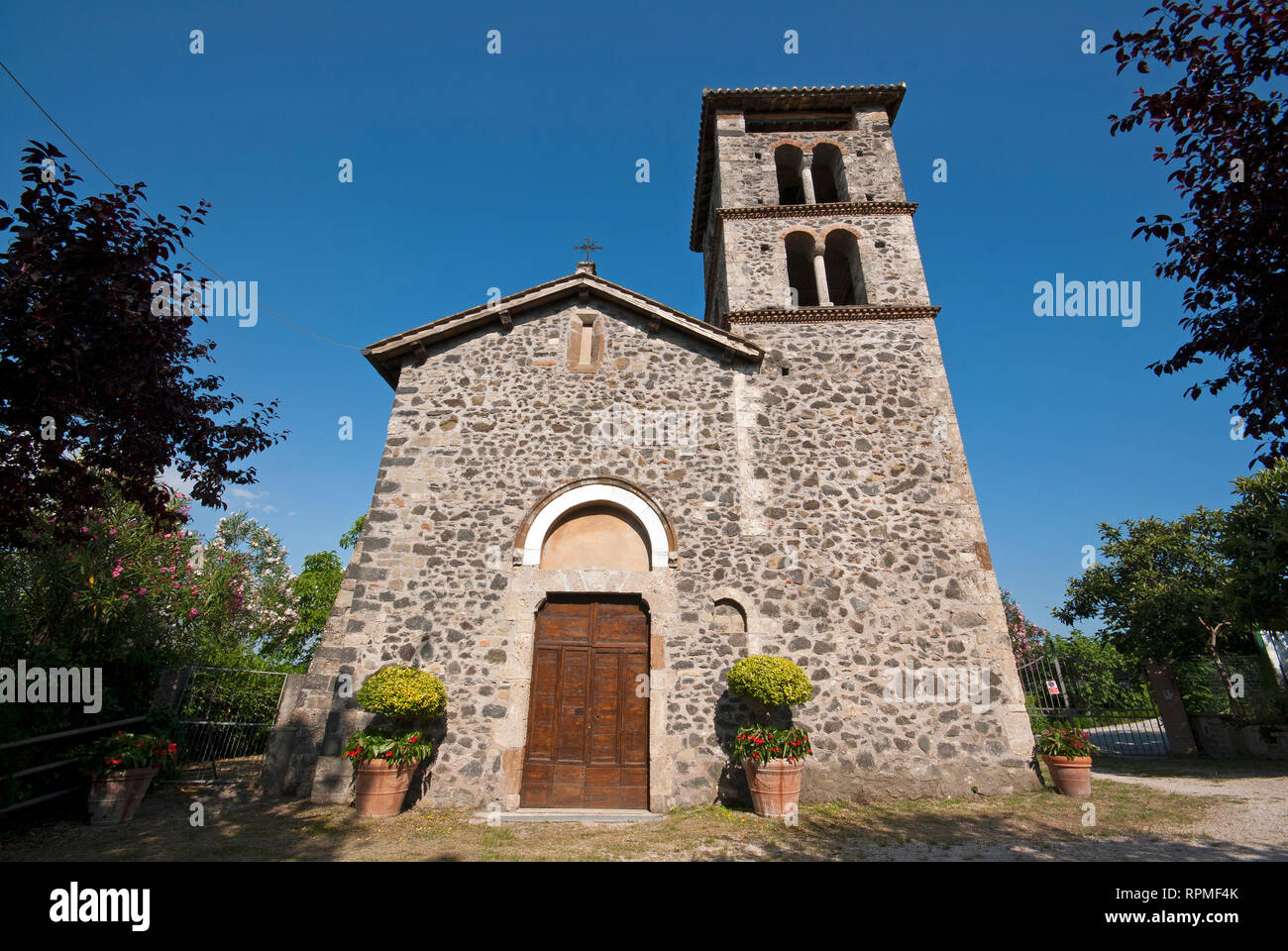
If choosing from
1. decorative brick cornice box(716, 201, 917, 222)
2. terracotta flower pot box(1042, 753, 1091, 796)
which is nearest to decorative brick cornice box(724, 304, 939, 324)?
decorative brick cornice box(716, 201, 917, 222)

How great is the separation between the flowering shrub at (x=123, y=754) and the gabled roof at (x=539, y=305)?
22.7 feet

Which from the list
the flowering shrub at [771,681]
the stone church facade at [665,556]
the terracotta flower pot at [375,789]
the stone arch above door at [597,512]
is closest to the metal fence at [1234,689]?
the stone church facade at [665,556]

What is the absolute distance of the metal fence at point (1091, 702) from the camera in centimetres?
1049

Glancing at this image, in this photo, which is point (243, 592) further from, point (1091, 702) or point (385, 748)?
point (1091, 702)

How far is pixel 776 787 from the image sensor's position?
796cm

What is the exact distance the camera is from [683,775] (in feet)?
28.6

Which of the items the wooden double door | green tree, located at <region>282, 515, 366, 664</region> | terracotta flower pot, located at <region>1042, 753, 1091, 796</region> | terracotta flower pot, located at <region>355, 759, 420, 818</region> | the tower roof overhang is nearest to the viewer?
terracotta flower pot, located at <region>355, 759, 420, 818</region>

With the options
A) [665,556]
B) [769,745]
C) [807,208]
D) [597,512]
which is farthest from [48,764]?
[807,208]

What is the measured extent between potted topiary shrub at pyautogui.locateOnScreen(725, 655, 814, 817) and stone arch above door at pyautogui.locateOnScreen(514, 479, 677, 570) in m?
2.30

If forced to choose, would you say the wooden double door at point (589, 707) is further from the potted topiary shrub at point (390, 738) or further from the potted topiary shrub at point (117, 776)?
the potted topiary shrub at point (117, 776)

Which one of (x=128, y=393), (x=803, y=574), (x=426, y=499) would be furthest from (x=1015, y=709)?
(x=128, y=393)

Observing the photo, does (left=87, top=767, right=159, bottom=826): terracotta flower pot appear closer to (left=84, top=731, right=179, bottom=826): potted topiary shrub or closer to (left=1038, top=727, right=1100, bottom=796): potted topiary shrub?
(left=84, top=731, right=179, bottom=826): potted topiary shrub

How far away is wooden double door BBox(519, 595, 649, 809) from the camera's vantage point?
8789 millimetres
